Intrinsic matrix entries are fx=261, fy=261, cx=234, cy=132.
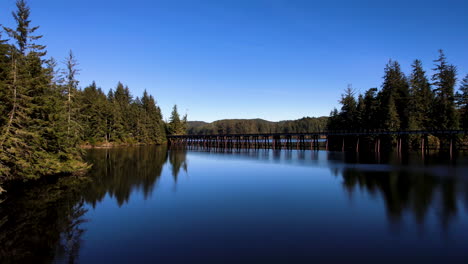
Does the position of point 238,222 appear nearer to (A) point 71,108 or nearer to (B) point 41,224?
(B) point 41,224

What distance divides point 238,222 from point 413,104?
51451 mm

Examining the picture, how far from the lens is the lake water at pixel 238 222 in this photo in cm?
736

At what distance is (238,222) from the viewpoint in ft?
33.4

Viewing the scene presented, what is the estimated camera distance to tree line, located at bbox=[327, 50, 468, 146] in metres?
46.4

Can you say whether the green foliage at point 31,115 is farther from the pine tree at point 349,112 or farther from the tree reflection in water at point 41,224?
the pine tree at point 349,112

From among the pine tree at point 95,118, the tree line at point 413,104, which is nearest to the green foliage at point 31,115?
the pine tree at point 95,118

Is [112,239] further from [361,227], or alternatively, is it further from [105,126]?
[105,126]

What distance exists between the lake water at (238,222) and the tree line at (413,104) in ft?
109

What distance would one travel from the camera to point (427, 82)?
53.8 metres

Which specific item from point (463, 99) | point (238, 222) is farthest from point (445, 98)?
point (238, 222)

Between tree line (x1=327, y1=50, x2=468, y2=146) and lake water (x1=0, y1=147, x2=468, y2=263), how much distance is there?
109 ft

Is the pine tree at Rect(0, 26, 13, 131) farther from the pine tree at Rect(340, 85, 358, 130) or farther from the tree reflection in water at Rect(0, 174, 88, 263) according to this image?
the pine tree at Rect(340, 85, 358, 130)

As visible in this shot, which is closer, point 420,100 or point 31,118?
point 31,118

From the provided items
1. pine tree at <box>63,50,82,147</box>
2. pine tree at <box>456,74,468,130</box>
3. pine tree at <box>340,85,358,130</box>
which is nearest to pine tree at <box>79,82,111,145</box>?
pine tree at <box>63,50,82,147</box>
